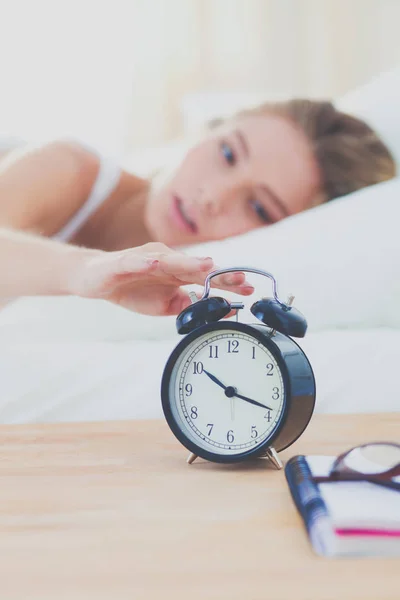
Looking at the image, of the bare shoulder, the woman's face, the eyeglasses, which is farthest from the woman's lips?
the eyeglasses

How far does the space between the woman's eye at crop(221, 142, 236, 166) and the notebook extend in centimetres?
105

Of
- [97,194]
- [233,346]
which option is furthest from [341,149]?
[233,346]

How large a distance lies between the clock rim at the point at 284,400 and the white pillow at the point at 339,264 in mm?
536

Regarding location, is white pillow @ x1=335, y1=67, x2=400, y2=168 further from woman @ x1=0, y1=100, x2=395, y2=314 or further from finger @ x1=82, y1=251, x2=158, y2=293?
finger @ x1=82, y1=251, x2=158, y2=293

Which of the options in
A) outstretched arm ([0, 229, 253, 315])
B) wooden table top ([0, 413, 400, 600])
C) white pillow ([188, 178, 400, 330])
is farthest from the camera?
white pillow ([188, 178, 400, 330])

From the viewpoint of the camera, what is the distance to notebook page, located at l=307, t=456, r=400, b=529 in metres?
0.53

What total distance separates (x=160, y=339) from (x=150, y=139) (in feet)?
2.84

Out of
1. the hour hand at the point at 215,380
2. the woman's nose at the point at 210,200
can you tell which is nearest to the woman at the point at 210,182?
the woman's nose at the point at 210,200

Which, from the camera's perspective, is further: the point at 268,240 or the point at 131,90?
the point at 131,90

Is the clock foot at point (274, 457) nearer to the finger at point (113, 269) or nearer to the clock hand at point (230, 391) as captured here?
the clock hand at point (230, 391)

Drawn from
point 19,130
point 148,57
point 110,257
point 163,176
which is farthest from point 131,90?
point 110,257

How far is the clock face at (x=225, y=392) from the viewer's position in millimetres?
798

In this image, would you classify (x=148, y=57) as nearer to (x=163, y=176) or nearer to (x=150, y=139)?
(x=150, y=139)

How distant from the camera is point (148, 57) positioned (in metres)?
2.02
